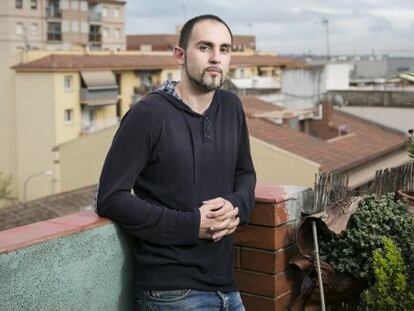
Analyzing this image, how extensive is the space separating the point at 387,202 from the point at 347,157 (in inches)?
741

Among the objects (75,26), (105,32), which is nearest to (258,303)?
(75,26)

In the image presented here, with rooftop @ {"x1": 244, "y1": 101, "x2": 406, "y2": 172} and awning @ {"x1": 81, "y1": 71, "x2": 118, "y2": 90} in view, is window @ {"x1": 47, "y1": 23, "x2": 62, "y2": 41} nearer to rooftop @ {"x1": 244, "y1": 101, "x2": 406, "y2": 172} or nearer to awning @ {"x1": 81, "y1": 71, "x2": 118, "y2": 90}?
awning @ {"x1": 81, "y1": 71, "x2": 118, "y2": 90}

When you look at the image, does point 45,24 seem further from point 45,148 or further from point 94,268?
point 94,268

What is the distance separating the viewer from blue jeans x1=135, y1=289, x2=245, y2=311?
2562mm

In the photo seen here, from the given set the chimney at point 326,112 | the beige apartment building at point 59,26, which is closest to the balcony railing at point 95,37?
the beige apartment building at point 59,26

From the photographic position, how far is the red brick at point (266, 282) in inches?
127

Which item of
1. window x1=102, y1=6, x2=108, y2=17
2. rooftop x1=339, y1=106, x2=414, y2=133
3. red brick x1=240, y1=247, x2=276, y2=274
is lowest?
rooftop x1=339, y1=106, x2=414, y2=133

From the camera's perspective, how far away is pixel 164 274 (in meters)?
2.57

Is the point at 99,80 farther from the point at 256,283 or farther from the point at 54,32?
the point at 256,283

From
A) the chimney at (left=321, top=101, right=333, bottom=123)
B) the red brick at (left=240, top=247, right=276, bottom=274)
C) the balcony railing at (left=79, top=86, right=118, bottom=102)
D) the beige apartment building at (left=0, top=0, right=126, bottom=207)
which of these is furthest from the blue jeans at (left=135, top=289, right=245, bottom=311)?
the beige apartment building at (left=0, top=0, right=126, bottom=207)

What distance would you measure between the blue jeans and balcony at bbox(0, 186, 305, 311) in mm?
181

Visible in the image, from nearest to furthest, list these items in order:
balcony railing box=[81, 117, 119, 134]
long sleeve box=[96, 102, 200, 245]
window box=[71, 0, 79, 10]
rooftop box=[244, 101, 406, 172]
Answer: long sleeve box=[96, 102, 200, 245] → rooftop box=[244, 101, 406, 172] → balcony railing box=[81, 117, 119, 134] → window box=[71, 0, 79, 10]

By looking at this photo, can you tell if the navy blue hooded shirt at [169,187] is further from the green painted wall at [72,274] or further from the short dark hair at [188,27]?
the short dark hair at [188,27]

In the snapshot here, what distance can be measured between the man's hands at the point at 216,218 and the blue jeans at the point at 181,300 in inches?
Result: 8.9
